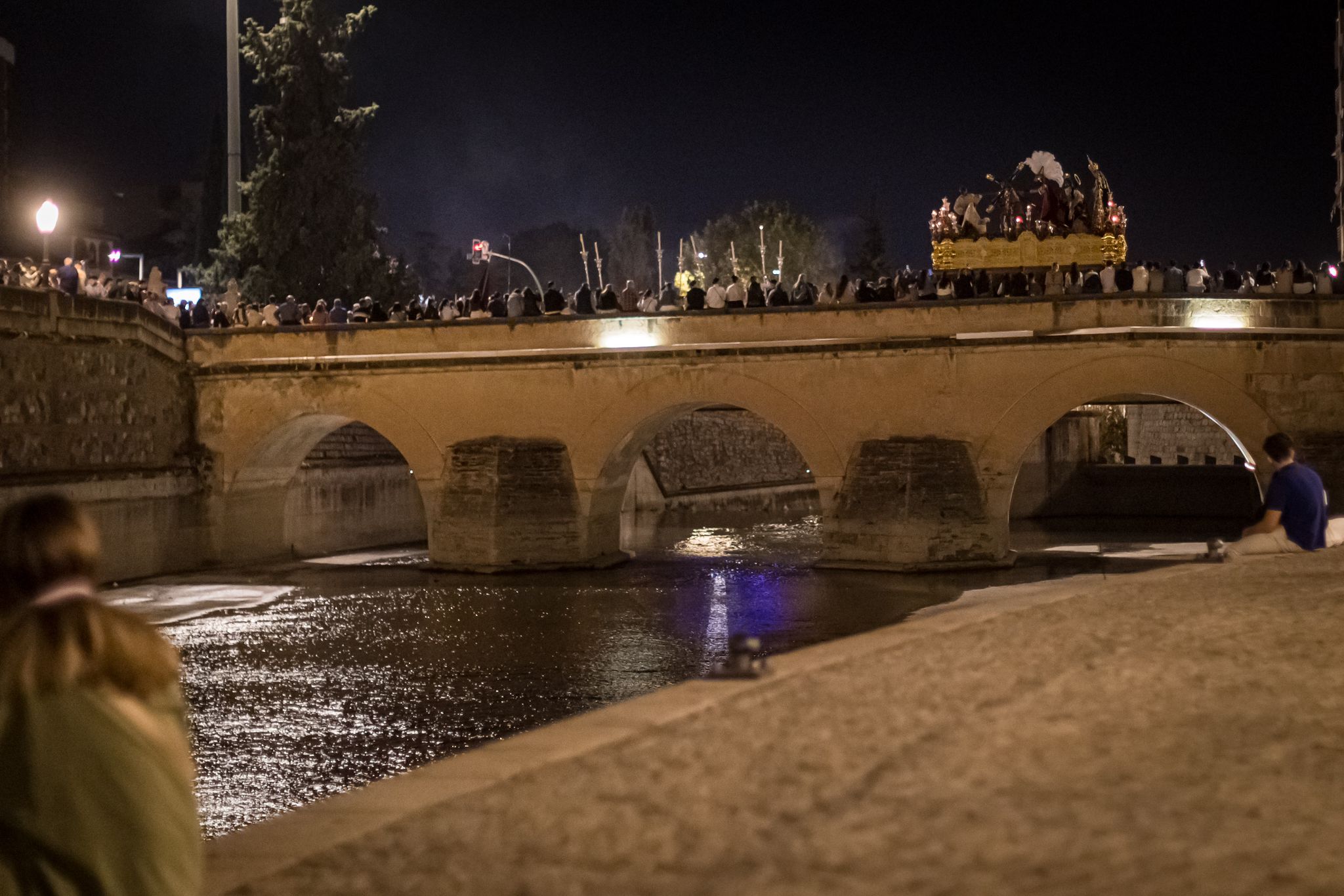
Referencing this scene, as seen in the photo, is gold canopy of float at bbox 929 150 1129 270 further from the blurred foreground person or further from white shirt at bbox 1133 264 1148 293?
the blurred foreground person

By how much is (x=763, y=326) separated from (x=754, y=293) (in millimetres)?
728

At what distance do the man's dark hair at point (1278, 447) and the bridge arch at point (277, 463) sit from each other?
17.3 meters

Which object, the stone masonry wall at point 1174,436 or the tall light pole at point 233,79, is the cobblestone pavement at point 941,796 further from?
the stone masonry wall at point 1174,436

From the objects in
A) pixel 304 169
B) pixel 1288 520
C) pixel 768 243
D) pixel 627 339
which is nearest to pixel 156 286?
pixel 304 169

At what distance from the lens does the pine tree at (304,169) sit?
35.6 metres

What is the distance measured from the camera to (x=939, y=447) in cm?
2361

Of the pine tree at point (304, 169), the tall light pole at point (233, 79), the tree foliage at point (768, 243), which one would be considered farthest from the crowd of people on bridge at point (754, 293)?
the tree foliage at point (768, 243)

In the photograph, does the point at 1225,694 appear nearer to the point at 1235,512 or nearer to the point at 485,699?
the point at 485,699

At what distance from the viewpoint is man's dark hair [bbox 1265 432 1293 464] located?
1134 centimetres

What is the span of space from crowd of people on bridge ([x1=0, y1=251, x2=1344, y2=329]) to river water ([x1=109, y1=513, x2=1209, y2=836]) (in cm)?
463

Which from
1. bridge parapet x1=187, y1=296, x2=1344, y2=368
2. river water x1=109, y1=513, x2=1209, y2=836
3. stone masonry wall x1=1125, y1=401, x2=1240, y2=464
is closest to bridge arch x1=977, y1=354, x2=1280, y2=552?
bridge parapet x1=187, y1=296, x2=1344, y2=368

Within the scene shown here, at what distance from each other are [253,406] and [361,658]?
34.9ft

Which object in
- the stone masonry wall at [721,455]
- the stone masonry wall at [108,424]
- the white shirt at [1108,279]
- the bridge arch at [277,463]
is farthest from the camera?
the stone masonry wall at [721,455]

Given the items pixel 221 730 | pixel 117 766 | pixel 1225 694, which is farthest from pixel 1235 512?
pixel 117 766
